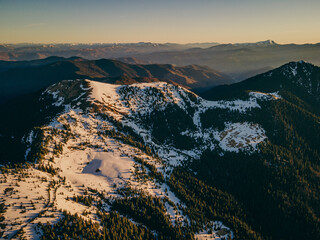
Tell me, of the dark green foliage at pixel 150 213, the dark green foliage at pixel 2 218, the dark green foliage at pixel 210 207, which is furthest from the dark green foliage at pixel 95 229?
the dark green foliage at pixel 210 207

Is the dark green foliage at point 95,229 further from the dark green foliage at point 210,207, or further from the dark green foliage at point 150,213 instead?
the dark green foliage at point 210,207

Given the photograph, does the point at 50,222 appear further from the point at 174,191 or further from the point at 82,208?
the point at 174,191

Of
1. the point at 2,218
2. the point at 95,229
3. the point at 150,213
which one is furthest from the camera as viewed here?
the point at 150,213

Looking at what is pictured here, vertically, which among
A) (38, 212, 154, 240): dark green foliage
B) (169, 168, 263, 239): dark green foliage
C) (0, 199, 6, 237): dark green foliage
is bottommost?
(169, 168, 263, 239): dark green foliage

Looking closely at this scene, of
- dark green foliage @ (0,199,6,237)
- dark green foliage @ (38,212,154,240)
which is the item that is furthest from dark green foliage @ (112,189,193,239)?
dark green foliage @ (0,199,6,237)

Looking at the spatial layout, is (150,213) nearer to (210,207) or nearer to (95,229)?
(95,229)

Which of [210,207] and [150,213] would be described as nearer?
[150,213]

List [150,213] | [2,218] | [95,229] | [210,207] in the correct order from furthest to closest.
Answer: [210,207] < [150,213] < [95,229] < [2,218]

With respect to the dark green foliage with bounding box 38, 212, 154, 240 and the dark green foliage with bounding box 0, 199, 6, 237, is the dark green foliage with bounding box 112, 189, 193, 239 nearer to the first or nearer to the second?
the dark green foliage with bounding box 38, 212, 154, 240

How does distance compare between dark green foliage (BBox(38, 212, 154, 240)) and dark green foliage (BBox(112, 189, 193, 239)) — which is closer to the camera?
dark green foliage (BBox(38, 212, 154, 240))

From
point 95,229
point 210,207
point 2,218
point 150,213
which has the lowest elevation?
point 210,207

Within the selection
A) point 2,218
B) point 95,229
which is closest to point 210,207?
point 95,229
